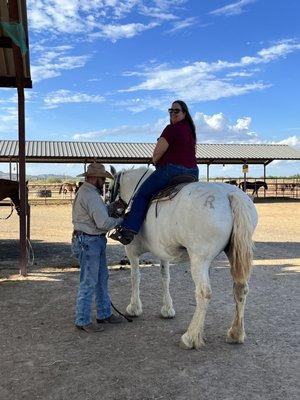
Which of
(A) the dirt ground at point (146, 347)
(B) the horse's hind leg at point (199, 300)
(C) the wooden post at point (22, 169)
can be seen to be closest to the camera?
(A) the dirt ground at point (146, 347)

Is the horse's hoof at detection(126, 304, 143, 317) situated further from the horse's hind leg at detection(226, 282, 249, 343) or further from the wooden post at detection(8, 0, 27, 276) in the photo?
the wooden post at detection(8, 0, 27, 276)

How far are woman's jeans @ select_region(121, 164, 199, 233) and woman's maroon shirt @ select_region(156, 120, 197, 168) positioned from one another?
7 cm

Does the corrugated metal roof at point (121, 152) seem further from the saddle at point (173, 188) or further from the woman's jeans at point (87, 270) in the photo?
the saddle at point (173, 188)

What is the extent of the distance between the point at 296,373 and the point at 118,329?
214cm

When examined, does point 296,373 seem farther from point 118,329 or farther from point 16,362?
point 16,362

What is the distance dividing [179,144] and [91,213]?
1293 millimetres

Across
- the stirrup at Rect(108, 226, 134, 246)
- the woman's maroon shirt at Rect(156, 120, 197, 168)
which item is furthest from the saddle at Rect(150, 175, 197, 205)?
the stirrup at Rect(108, 226, 134, 246)

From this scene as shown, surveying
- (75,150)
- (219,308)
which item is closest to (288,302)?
(219,308)

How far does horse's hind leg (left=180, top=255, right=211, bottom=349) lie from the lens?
4.43 meters

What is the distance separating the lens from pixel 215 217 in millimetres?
4309

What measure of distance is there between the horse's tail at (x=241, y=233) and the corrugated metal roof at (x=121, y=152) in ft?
90.5

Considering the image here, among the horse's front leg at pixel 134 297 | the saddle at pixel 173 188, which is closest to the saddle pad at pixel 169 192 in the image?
the saddle at pixel 173 188

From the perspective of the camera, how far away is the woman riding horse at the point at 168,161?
4.91 meters

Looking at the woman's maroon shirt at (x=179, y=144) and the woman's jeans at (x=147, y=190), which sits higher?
the woman's maroon shirt at (x=179, y=144)
